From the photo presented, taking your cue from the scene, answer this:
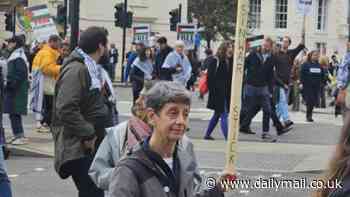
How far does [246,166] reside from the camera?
38.4 ft

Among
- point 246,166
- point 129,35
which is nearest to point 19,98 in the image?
point 246,166

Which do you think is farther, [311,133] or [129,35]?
[129,35]

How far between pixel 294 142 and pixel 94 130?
911cm

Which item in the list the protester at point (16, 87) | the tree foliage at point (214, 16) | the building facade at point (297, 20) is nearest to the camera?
the protester at point (16, 87)

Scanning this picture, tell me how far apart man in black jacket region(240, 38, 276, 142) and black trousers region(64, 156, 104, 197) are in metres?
8.82

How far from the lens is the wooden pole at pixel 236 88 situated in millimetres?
5227

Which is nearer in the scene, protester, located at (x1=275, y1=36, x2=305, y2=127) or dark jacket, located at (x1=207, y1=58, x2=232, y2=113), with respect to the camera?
dark jacket, located at (x1=207, y1=58, x2=232, y2=113)

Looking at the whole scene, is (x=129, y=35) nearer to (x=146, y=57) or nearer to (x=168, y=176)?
(x=146, y=57)

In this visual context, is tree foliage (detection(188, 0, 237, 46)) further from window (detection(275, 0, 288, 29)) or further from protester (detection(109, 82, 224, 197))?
protester (detection(109, 82, 224, 197))

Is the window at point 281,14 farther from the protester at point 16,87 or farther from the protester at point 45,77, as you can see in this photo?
the protester at point 16,87

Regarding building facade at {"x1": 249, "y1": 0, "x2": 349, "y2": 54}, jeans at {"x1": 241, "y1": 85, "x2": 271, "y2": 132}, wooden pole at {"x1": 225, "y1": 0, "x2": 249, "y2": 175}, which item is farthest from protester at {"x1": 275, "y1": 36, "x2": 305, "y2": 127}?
building facade at {"x1": 249, "y1": 0, "x2": 349, "y2": 54}

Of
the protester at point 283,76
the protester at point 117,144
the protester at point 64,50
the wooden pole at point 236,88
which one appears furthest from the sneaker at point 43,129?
the protester at point 117,144

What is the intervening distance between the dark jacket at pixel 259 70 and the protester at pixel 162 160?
36.6 ft

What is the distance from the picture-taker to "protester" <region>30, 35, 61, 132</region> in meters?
14.1
